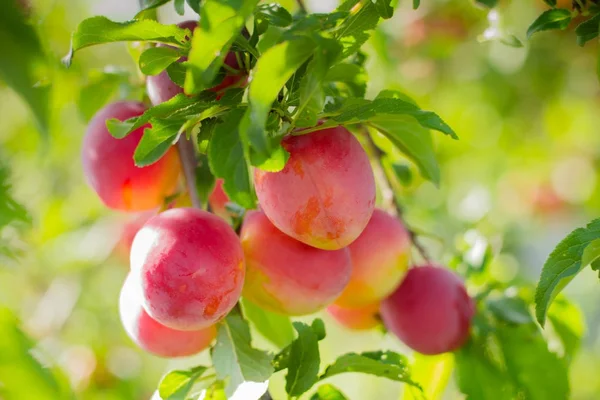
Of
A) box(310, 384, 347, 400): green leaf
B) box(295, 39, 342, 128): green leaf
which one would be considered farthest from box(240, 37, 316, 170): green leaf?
box(310, 384, 347, 400): green leaf

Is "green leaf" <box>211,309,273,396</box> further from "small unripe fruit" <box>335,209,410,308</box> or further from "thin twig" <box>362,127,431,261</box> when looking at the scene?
"thin twig" <box>362,127,431,261</box>

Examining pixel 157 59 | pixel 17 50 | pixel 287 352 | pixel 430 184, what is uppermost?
pixel 17 50

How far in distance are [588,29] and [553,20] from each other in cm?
4

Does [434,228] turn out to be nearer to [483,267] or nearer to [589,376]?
[483,267]

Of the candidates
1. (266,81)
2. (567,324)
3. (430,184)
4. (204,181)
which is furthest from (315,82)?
(430,184)

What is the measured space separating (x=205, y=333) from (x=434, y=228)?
995mm

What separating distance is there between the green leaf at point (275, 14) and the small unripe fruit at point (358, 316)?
0.47 meters

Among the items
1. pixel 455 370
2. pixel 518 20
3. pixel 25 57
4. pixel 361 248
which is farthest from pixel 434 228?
pixel 25 57

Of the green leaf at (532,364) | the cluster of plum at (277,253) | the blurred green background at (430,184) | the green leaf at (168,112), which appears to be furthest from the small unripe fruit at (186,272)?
the blurred green background at (430,184)

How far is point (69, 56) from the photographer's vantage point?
593 mm

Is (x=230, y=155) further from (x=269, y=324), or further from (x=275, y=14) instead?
(x=269, y=324)

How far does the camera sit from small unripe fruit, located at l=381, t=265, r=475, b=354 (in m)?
0.85

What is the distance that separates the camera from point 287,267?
688mm

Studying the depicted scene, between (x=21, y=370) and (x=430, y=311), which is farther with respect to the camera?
(x=430, y=311)
